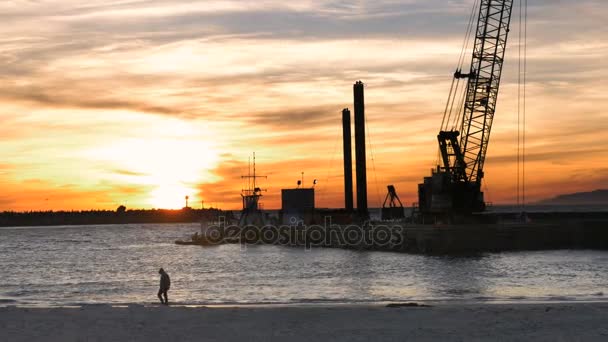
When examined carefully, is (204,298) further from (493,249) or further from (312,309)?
(493,249)

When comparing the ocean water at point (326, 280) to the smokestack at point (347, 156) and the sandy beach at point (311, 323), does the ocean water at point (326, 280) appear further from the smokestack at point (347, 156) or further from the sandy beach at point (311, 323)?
the smokestack at point (347, 156)

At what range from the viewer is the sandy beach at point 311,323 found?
26.5 meters

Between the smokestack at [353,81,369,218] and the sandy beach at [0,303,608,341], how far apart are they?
80891mm

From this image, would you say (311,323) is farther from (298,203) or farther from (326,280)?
(298,203)

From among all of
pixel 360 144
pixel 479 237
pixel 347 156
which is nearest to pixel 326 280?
pixel 479 237

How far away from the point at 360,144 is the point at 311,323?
87127 mm

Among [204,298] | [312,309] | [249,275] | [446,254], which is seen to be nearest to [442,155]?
[446,254]

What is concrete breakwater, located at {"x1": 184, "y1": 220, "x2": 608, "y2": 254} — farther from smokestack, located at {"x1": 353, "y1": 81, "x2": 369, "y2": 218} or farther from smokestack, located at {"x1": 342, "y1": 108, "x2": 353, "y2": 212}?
smokestack, located at {"x1": 342, "y1": 108, "x2": 353, "y2": 212}

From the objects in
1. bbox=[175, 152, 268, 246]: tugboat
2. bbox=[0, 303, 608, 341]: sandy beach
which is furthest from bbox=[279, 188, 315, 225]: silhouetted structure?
bbox=[0, 303, 608, 341]: sandy beach

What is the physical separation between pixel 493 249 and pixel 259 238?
55995 millimetres

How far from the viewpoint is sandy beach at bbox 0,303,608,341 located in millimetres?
26453

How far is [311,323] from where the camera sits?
98.6ft

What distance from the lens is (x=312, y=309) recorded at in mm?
35000

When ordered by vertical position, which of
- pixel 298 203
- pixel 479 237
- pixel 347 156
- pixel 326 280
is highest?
pixel 347 156
